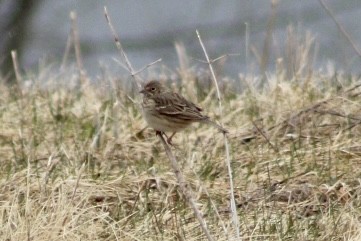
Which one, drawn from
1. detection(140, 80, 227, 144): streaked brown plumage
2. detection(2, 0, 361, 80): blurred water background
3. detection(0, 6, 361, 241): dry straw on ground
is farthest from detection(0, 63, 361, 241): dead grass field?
detection(2, 0, 361, 80): blurred water background

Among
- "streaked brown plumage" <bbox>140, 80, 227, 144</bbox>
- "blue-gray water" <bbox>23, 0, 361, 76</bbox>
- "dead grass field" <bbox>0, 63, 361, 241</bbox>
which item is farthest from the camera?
"blue-gray water" <bbox>23, 0, 361, 76</bbox>

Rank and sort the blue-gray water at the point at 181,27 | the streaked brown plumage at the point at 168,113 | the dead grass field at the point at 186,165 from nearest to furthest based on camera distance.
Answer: the dead grass field at the point at 186,165
the streaked brown plumage at the point at 168,113
the blue-gray water at the point at 181,27

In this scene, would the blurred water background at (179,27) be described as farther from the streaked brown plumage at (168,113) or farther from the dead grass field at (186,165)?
the streaked brown plumage at (168,113)

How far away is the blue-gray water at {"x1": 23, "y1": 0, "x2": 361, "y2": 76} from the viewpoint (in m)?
18.6

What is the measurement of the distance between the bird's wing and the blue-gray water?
1050 centimetres

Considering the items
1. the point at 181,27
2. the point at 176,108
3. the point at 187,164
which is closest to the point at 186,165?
the point at 187,164

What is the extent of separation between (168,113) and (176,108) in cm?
12

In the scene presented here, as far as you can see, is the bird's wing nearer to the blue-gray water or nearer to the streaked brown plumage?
the streaked brown plumage

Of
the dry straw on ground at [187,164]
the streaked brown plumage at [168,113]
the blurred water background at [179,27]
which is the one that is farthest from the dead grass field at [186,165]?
the blurred water background at [179,27]

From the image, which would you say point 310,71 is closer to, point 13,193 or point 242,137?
point 242,137

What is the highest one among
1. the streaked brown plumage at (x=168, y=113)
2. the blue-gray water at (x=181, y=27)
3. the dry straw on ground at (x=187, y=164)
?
the streaked brown plumage at (x=168, y=113)

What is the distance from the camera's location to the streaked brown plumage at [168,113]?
7258mm

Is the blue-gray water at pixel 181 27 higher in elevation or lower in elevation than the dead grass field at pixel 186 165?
lower

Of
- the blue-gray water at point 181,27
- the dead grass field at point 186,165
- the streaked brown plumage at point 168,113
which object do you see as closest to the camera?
the dead grass field at point 186,165
